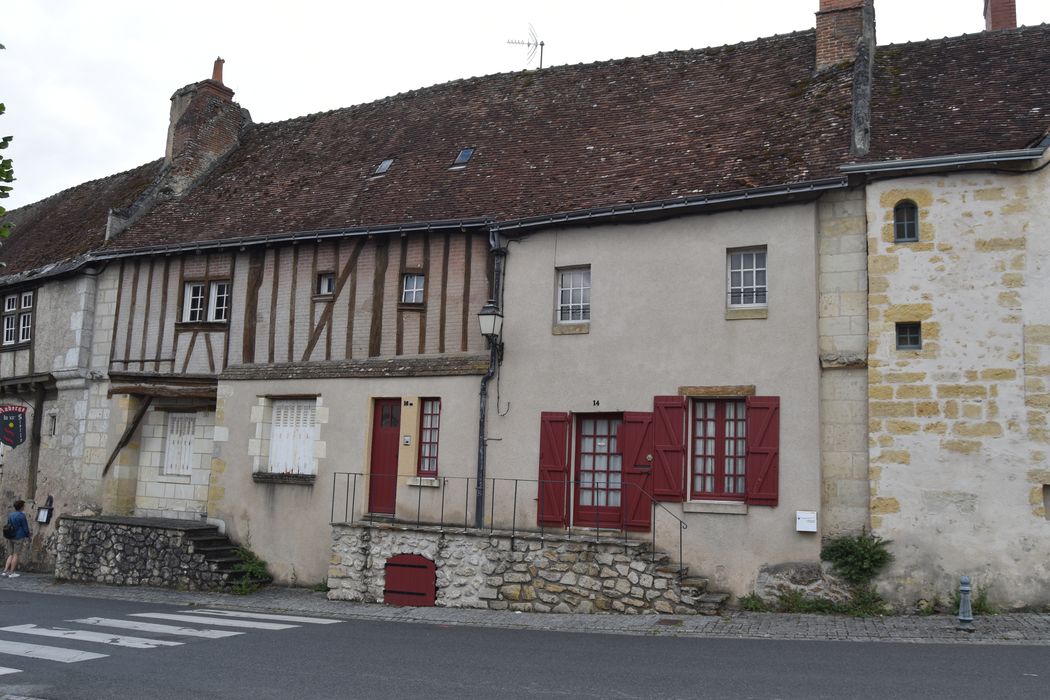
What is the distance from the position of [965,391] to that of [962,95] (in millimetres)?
4441

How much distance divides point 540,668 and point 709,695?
1736mm

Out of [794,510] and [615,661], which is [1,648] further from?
[794,510]

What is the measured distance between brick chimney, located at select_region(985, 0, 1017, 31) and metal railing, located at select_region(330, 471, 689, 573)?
969 centimetres

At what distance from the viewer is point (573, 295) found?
44.1 ft

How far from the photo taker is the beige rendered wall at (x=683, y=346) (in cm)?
1167

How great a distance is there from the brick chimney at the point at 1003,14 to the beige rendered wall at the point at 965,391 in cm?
559

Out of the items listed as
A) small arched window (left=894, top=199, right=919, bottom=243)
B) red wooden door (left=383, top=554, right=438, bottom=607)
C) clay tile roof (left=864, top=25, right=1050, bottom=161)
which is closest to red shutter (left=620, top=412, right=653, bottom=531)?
red wooden door (left=383, top=554, right=438, bottom=607)

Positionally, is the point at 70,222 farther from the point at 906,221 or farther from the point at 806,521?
the point at 906,221

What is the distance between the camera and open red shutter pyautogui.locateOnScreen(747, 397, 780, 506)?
1167 centimetres

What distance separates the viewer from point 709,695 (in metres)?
7.21

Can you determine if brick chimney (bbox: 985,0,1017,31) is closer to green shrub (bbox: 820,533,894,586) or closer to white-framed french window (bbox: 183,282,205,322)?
green shrub (bbox: 820,533,894,586)

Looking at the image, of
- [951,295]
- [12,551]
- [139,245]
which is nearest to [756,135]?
[951,295]

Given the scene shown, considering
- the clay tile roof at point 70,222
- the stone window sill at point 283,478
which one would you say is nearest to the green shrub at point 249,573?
the stone window sill at point 283,478

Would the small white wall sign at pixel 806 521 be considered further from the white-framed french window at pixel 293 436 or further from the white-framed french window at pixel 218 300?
the white-framed french window at pixel 218 300
